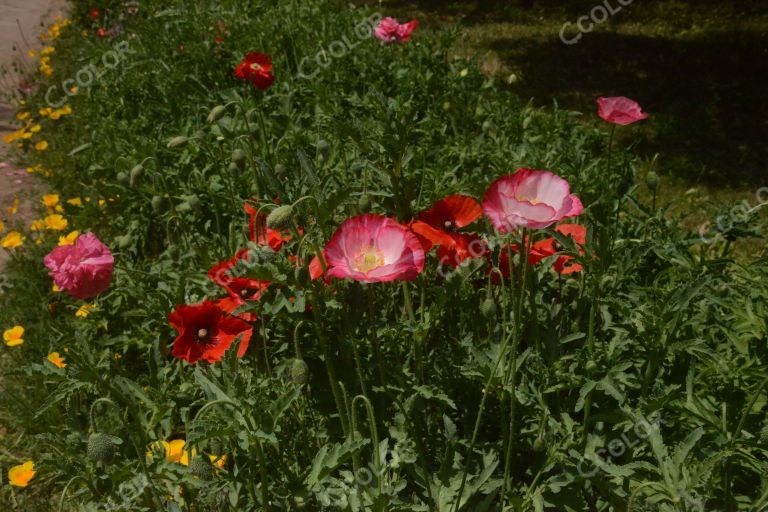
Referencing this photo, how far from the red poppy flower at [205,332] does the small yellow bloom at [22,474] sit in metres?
0.72

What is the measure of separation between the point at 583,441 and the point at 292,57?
3458 mm

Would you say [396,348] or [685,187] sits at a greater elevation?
[396,348]

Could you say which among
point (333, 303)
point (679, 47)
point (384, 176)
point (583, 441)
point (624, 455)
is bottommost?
point (679, 47)

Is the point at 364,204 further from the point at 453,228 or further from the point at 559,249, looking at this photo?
the point at 559,249

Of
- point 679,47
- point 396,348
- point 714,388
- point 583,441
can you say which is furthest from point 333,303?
point 679,47

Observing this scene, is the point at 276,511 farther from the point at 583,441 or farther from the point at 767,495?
the point at 767,495

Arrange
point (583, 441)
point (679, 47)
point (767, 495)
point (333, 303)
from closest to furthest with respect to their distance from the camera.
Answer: point (767, 495) < point (583, 441) < point (333, 303) < point (679, 47)

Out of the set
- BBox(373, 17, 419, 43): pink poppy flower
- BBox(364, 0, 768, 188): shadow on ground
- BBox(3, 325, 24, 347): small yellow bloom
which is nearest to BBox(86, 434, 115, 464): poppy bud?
BBox(3, 325, 24, 347): small yellow bloom

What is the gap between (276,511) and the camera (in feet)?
5.89

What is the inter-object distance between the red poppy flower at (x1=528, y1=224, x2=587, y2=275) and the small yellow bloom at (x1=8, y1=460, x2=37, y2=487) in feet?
5.62

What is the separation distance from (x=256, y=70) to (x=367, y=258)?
153 centimetres

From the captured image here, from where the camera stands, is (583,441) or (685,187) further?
(685,187)

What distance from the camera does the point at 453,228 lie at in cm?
205

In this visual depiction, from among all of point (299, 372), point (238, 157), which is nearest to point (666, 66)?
point (238, 157)
